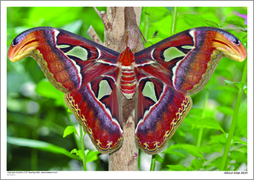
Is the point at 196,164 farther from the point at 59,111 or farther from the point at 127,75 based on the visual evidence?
the point at 59,111

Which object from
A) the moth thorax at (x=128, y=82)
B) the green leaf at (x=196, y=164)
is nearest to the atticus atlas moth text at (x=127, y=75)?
the moth thorax at (x=128, y=82)

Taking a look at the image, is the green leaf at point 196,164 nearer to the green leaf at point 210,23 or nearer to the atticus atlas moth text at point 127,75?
the atticus atlas moth text at point 127,75

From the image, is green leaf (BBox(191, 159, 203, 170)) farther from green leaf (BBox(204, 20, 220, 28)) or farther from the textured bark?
green leaf (BBox(204, 20, 220, 28))

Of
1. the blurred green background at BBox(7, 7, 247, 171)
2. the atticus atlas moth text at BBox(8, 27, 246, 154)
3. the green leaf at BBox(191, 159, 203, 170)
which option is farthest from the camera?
the blurred green background at BBox(7, 7, 247, 171)

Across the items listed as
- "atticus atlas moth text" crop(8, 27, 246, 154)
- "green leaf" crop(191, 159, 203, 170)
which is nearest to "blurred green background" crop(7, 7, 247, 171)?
"green leaf" crop(191, 159, 203, 170)

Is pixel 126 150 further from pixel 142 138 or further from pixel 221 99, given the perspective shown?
pixel 221 99
